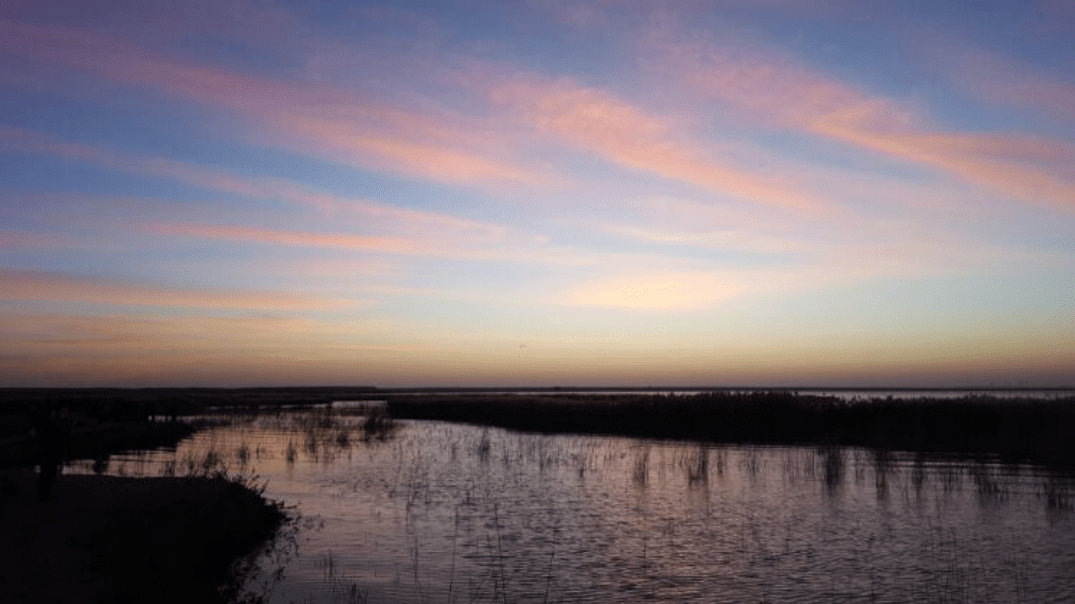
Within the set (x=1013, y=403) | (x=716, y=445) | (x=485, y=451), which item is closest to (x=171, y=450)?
(x=485, y=451)

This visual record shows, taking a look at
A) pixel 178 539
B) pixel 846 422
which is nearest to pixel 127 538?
pixel 178 539

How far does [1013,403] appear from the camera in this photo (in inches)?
1837

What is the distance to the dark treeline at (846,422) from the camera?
3978cm

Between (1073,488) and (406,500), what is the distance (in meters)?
20.8

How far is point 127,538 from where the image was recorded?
1667cm

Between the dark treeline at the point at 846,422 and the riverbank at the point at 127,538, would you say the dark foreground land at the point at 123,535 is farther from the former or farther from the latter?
the dark treeline at the point at 846,422

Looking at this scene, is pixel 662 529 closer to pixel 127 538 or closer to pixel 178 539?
pixel 178 539

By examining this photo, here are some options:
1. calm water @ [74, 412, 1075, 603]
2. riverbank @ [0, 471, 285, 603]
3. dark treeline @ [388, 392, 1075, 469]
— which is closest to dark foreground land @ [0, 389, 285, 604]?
riverbank @ [0, 471, 285, 603]

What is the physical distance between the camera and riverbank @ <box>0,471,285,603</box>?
1398 cm

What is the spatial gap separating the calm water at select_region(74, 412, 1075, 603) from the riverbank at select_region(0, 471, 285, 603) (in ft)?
3.90

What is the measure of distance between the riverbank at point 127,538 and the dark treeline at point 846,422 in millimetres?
27556

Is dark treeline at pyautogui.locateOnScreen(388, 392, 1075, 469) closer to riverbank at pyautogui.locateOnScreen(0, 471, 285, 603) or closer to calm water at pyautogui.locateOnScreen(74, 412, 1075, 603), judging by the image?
calm water at pyautogui.locateOnScreen(74, 412, 1075, 603)

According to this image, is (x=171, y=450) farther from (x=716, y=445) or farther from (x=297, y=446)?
(x=716, y=445)

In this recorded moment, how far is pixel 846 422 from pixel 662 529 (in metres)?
30.3
